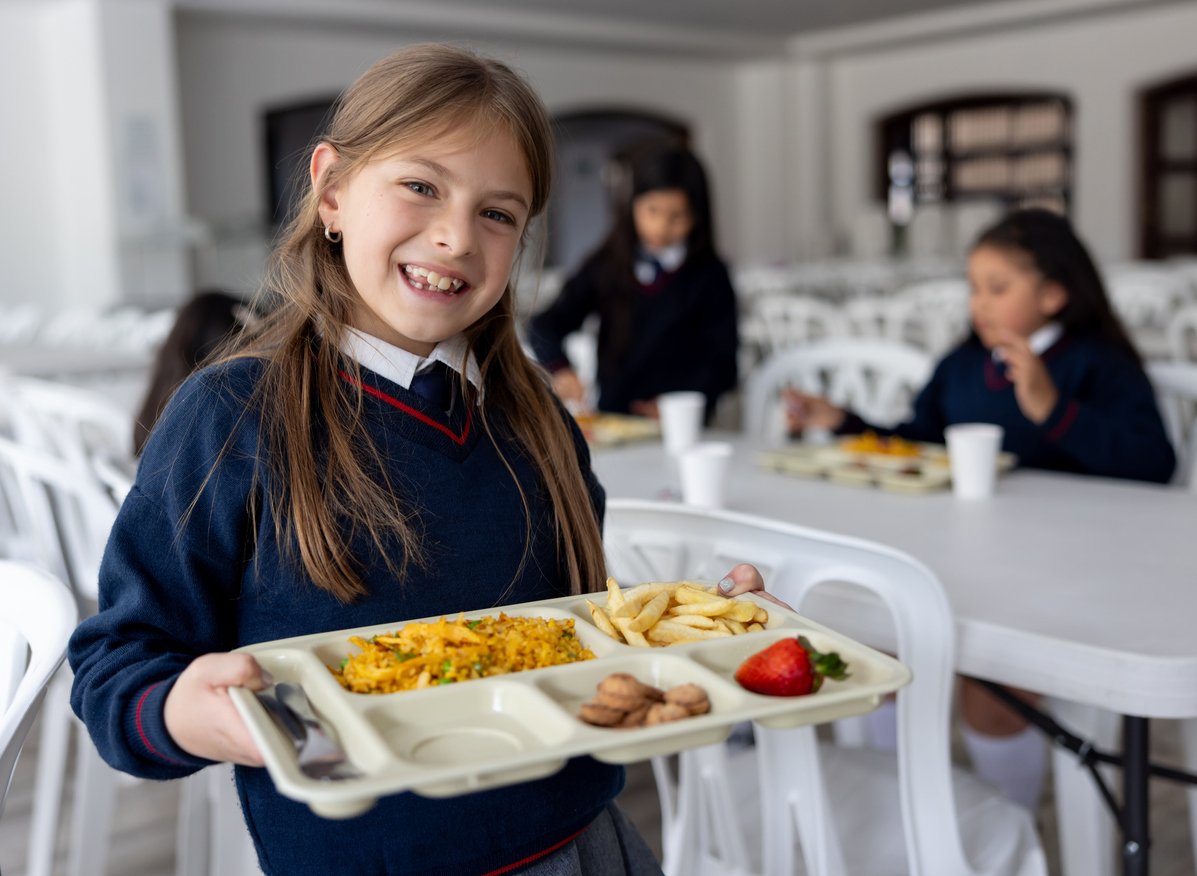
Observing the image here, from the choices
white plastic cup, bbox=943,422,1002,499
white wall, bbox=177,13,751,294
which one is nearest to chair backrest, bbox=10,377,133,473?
white plastic cup, bbox=943,422,1002,499

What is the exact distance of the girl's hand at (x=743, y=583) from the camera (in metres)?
0.97

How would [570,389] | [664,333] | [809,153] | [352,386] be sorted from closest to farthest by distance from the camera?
[352,386], [570,389], [664,333], [809,153]

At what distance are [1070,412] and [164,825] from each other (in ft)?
5.78

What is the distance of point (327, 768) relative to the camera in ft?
2.28

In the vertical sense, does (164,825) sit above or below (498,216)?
below

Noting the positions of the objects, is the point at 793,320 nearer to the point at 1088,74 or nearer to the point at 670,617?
the point at 670,617

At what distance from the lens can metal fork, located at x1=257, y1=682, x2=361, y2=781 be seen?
2.28 ft

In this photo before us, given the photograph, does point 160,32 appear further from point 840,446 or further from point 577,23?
point 840,446

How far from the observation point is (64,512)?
2143mm

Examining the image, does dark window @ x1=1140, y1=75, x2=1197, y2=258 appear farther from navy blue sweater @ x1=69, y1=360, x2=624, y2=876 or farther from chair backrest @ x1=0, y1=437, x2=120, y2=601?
navy blue sweater @ x1=69, y1=360, x2=624, y2=876

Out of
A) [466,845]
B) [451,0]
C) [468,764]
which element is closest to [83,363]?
[466,845]

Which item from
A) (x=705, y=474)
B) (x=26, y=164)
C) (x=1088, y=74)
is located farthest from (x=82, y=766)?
(x=1088, y=74)

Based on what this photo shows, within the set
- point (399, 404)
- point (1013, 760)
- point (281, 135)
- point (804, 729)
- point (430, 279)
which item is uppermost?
point (281, 135)

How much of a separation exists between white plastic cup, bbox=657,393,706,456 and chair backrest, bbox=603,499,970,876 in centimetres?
84
